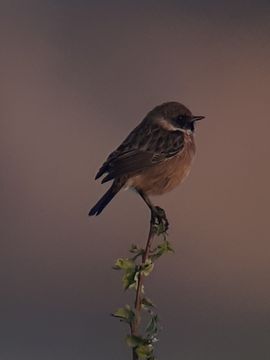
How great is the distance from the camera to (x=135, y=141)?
153 centimetres

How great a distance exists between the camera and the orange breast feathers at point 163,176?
1.51 metres

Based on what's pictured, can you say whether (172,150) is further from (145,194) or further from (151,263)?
(151,263)

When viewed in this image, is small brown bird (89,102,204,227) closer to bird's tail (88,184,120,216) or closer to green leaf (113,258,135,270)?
bird's tail (88,184,120,216)

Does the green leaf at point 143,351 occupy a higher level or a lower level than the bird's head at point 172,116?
lower

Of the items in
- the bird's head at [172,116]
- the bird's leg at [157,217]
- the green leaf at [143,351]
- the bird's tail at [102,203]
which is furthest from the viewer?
the bird's head at [172,116]

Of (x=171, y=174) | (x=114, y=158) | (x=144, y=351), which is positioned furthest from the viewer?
(x=171, y=174)

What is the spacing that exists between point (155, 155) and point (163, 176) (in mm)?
56

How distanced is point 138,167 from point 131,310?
0.83 m

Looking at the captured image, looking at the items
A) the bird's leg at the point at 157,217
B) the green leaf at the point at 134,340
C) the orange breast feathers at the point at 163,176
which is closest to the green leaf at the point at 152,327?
the green leaf at the point at 134,340

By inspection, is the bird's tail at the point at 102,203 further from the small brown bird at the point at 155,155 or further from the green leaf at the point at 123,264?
the green leaf at the point at 123,264

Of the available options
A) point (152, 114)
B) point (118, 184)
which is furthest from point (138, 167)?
point (152, 114)

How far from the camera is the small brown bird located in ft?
4.80

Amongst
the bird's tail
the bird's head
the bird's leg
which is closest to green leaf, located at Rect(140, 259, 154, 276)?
the bird's leg

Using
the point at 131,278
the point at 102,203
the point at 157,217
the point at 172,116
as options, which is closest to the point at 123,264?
the point at 131,278
